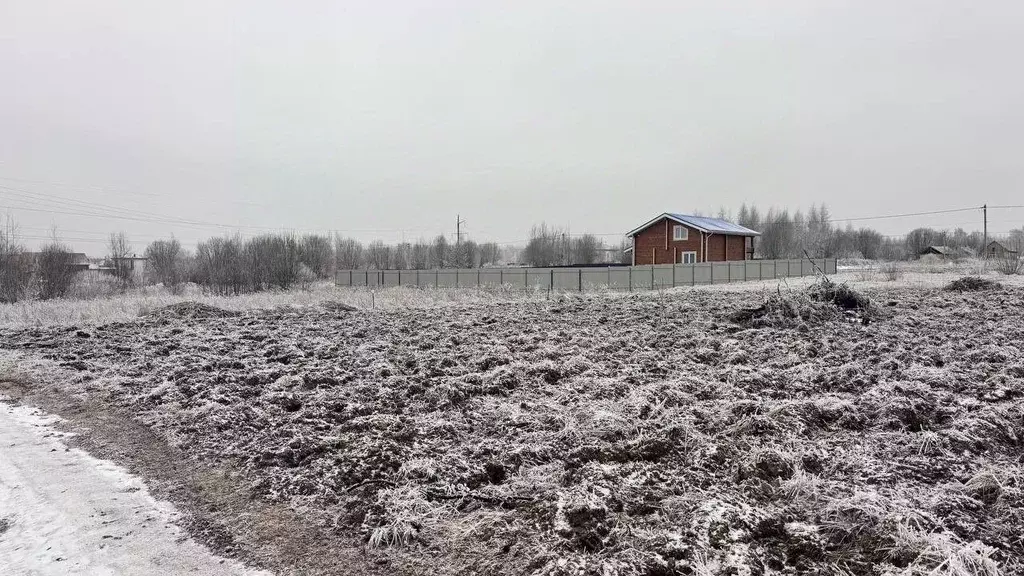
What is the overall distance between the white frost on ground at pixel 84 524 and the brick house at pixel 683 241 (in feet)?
97.1

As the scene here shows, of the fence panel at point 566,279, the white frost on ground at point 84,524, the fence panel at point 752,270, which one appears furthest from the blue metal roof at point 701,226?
the white frost on ground at point 84,524

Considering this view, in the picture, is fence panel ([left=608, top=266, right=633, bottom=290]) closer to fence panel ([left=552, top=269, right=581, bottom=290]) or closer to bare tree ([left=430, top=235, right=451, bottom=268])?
fence panel ([left=552, top=269, right=581, bottom=290])

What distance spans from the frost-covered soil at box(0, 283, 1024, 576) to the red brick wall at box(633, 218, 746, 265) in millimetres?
22682

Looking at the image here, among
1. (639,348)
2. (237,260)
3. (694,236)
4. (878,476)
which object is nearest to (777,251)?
(694,236)

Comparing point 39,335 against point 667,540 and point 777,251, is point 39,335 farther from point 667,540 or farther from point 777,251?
point 777,251

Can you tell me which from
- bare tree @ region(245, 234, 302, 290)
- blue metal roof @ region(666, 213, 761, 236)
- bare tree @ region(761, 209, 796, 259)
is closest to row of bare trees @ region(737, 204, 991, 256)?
bare tree @ region(761, 209, 796, 259)

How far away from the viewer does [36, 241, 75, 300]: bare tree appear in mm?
23766

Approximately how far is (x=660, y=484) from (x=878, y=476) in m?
1.27

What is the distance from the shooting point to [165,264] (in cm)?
3878

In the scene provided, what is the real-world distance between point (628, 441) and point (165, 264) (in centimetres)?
4469

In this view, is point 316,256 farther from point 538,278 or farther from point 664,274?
point 664,274

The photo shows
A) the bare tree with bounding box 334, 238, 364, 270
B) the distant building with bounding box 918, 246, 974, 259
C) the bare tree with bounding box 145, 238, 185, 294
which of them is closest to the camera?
the bare tree with bounding box 145, 238, 185, 294

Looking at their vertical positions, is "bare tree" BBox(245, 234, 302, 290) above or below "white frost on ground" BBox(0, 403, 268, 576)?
above

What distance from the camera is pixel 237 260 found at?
32.4m
